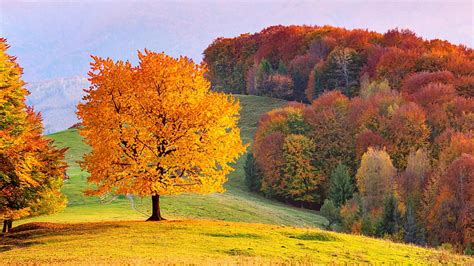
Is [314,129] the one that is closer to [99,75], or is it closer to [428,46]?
[428,46]

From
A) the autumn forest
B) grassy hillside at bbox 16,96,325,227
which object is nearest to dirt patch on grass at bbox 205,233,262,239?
the autumn forest

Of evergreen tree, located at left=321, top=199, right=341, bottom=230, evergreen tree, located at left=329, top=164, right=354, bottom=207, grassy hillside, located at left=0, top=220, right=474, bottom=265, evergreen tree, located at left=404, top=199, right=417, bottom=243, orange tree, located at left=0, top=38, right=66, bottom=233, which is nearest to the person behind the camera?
grassy hillside, located at left=0, top=220, right=474, bottom=265

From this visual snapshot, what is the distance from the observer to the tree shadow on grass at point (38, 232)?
1500 inches

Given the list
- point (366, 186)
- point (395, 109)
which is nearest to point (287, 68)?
point (395, 109)

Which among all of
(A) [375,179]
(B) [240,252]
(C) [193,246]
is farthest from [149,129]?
(A) [375,179]

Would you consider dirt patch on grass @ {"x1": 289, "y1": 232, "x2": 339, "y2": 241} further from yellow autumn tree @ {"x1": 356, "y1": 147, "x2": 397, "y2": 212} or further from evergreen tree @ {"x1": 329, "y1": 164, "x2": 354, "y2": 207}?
evergreen tree @ {"x1": 329, "y1": 164, "x2": 354, "y2": 207}

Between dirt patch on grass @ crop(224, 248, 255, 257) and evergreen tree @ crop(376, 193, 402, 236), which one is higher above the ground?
dirt patch on grass @ crop(224, 248, 255, 257)

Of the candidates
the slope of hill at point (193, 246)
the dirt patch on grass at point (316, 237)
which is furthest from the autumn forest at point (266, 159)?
the slope of hill at point (193, 246)

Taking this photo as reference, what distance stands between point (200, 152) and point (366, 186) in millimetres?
57719

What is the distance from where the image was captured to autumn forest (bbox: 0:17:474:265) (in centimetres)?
3907

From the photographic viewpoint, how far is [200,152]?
44000 millimetres

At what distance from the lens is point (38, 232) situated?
138 ft

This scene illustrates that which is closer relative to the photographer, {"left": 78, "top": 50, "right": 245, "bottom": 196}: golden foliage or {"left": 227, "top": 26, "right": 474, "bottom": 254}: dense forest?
{"left": 78, "top": 50, "right": 245, "bottom": 196}: golden foliage

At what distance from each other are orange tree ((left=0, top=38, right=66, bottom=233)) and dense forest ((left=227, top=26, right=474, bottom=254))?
4871 cm
